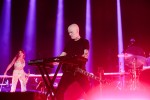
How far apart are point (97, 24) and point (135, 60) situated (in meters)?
5.44

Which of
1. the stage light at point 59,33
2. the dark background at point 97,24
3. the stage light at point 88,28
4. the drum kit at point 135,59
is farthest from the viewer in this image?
the stage light at point 59,33

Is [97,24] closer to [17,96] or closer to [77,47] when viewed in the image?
[77,47]

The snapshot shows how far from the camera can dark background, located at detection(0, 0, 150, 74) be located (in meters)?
13.1

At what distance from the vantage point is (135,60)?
29.5ft

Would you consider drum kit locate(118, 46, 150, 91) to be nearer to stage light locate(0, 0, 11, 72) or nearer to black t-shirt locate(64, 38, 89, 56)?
black t-shirt locate(64, 38, 89, 56)


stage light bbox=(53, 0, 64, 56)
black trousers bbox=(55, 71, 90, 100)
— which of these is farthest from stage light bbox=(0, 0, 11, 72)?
black trousers bbox=(55, 71, 90, 100)

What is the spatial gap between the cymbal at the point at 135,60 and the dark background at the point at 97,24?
3.10 metres

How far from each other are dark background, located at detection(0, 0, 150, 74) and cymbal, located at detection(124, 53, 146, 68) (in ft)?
10.2

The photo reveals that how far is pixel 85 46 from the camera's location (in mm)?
5266

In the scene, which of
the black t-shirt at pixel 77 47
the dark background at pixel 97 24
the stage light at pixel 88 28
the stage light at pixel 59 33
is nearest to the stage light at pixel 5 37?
the dark background at pixel 97 24

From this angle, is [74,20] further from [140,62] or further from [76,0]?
[140,62]

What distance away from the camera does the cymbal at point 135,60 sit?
28.6ft

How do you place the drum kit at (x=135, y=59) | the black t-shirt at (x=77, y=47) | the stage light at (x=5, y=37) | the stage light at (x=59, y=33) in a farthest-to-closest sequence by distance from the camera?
the stage light at (x=59, y=33), the stage light at (x=5, y=37), the drum kit at (x=135, y=59), the black t-shirt at (x=77, y=47)

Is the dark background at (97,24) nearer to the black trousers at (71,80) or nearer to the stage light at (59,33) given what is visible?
the stage light at (59,33)
